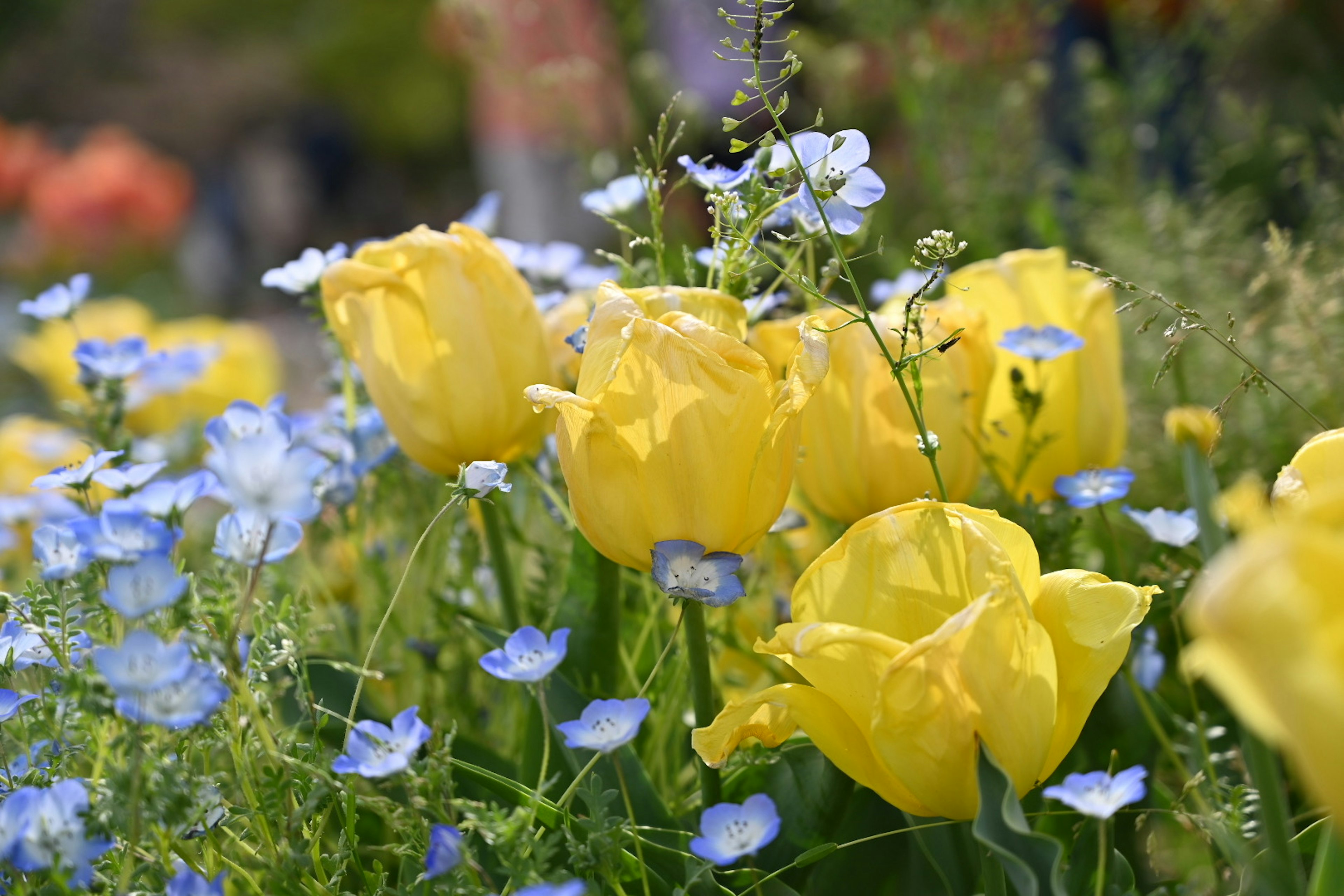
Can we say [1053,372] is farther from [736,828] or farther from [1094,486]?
[736,828]

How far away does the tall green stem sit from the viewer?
51 cm

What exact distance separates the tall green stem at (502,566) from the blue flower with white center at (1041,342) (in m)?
0.25

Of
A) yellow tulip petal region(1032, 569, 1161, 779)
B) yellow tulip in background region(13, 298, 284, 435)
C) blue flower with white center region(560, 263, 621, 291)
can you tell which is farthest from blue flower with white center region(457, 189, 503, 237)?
yellow tulip in background region(13, 298, 284, 435)

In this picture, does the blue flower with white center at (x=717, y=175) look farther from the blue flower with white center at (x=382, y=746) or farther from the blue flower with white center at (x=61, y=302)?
the blue flower with white center at (x=61, y=302)

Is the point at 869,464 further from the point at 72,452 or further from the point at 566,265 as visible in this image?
the point at 72,452

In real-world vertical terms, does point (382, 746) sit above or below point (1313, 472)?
Answer: below

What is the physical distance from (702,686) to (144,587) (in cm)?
19

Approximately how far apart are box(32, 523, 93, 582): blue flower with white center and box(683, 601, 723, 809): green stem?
0.22 metres

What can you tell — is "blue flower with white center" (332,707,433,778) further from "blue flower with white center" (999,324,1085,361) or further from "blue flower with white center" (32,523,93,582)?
"blue flower with white center" (999,324,1085,361)

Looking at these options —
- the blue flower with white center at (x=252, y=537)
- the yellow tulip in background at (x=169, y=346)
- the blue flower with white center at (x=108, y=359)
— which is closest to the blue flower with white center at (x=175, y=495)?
the blue flower with white center at (x=252, y=537)

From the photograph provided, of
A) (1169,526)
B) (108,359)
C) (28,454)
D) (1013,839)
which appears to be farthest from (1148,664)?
(28,454)

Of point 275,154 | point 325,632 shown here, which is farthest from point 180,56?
point 325,632

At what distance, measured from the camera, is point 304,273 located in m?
0.58

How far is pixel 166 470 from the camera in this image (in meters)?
1.01
